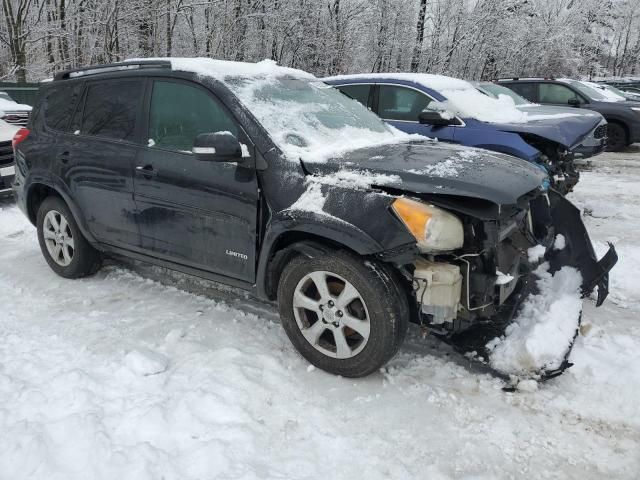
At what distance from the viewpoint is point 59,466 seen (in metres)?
2.32

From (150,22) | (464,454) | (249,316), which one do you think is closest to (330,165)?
(249,316)

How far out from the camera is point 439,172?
283 centimetres

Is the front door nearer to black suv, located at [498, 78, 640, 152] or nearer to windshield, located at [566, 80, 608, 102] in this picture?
black suv, located at [498, 78, 640, 152]

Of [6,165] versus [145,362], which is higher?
[6,165]

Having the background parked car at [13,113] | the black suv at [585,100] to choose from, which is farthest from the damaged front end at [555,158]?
the background parked car at [13,113]

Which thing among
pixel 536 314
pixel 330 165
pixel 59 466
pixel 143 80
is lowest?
pixel 59 466

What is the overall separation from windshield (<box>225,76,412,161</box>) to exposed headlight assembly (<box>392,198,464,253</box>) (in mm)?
693

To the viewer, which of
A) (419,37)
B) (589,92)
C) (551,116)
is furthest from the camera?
(419,37)

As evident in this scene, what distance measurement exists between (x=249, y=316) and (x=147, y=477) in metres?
1.67

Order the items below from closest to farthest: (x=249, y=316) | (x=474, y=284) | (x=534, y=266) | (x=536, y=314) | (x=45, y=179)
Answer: (x=474, y=284) < (x=536, y=314) < (x=534, y=266) < (x=249, y=316) < (x=45, y=179)

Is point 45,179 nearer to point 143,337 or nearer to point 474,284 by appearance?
point 143,337

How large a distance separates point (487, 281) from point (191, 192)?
1976 millimetres

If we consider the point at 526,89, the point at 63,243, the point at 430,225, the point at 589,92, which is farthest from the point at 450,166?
the point at 589,92

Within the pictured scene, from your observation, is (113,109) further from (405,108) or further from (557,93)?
(557,93)
